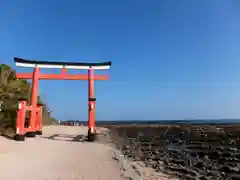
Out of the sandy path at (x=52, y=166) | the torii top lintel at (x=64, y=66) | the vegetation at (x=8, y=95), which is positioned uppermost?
the torii top lintel at (x=64, y=66)

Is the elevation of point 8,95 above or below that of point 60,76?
below

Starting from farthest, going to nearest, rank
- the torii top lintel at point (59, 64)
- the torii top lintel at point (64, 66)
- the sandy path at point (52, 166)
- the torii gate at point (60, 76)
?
1. the torii top lintel at point (64, 66)
2. the torii top lintel at point (59, 64)
3. the torii gate at point (60, 76)
4. the sandy path at point (52, 166)

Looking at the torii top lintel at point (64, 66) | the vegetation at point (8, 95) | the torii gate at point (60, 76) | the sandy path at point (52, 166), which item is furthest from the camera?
the torii top lintel at point (64, 66)

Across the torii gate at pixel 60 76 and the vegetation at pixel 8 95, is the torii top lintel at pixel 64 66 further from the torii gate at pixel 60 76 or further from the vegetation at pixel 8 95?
the vegetation at pixel 8 95

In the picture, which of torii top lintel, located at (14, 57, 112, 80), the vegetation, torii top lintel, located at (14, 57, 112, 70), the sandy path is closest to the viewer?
the sandy path

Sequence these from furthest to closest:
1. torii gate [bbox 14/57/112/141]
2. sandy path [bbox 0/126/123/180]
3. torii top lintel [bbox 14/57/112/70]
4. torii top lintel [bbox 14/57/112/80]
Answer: torii top lintel [bbox 14/57/112/80] < torii top lintel [bbox 14/57/112/70] < torii gate [bbox 14/57/112/141] < sandy path [bbox 0/126/123/180]

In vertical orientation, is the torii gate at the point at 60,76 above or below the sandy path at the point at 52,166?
above

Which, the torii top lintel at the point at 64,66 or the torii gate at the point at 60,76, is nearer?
the torii gate at the point at 60,76

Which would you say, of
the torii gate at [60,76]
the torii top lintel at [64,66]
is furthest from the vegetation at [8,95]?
the torii top lintel at [64,66]

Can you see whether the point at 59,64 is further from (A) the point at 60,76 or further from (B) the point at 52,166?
(B) the point at 52,166

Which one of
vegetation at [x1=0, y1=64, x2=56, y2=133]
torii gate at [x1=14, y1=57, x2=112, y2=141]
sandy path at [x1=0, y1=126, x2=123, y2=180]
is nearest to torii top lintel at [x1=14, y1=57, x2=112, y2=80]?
torii gate at [x1=14, y1=57, x2=112, y2=141]

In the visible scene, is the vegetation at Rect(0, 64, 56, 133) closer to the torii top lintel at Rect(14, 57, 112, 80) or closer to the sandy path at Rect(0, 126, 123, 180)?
the torii top lintel at Rect(14, 57, 112, 80)

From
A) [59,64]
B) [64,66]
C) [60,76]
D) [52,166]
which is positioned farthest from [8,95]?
[52,166]

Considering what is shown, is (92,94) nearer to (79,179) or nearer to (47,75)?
(47,75)
